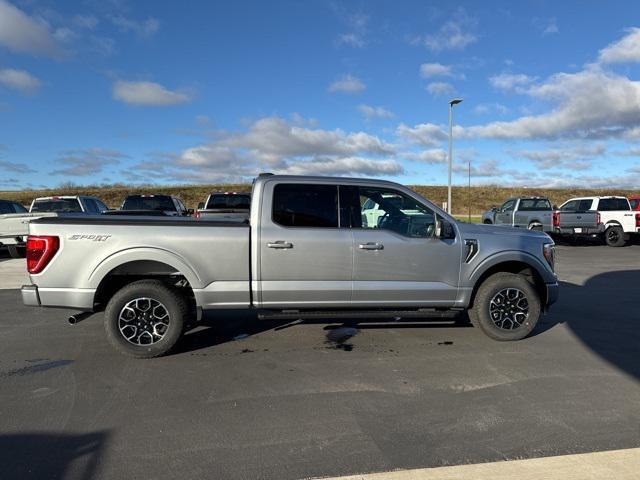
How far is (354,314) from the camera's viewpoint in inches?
204

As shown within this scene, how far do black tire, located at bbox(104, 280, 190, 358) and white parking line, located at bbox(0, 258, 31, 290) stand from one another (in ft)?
19.5

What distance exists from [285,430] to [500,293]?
329cm

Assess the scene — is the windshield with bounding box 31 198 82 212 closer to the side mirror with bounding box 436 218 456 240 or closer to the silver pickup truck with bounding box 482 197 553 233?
the side mirror with bounding box 436 218 456 240

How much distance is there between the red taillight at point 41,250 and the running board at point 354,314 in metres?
2.24

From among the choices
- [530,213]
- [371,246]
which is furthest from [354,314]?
[530,213]

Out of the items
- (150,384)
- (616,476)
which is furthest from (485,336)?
(150,384)

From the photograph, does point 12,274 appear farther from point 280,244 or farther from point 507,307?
point 507,307

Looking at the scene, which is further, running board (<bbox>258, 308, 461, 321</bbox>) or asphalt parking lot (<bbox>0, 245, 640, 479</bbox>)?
running board (<bbox>258, 308, 461, 321</bbox>)

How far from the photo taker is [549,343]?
5.39 m

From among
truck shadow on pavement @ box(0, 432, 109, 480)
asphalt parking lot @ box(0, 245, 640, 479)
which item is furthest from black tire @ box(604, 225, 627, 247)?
truck shadow on pavement @ box(0, 432, 109, 480)

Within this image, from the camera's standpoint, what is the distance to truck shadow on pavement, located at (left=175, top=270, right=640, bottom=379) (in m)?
5.19

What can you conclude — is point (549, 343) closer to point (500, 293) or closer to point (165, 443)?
point (500, 293)

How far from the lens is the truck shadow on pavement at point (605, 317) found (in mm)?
5035

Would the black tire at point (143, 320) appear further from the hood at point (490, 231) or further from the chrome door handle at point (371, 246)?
the hood at point (490, 231)
